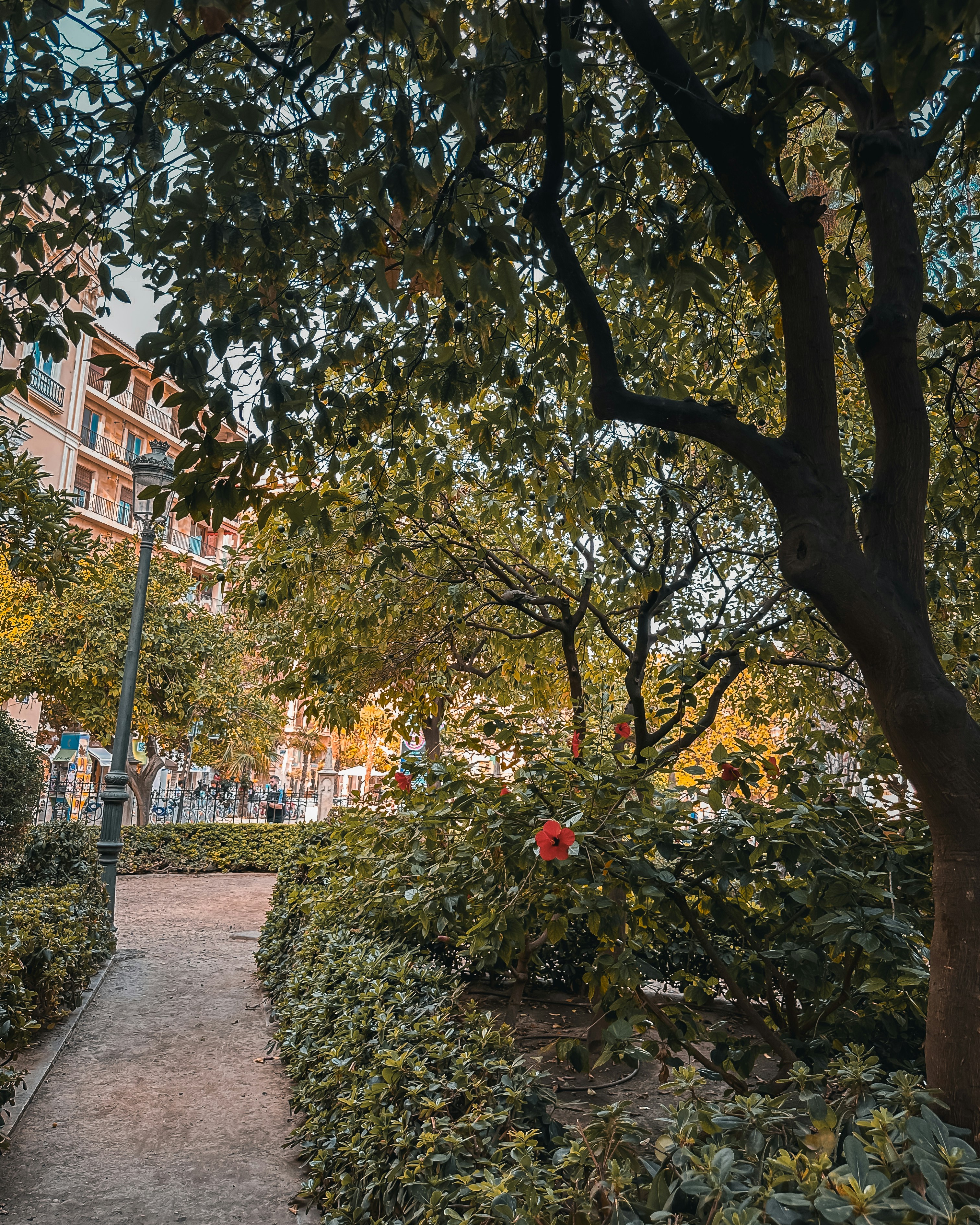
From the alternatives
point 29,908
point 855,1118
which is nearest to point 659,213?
point 855,1118

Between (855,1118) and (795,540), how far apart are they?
1400 millimetres

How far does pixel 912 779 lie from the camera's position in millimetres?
2221

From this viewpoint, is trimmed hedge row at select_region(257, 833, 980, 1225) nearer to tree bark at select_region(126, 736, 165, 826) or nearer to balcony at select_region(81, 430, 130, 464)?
tree bark at select_region(126, 736, 165, 826)

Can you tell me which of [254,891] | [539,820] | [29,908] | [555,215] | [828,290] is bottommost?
[254,891]

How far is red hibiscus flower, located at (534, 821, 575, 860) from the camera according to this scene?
2.92 m

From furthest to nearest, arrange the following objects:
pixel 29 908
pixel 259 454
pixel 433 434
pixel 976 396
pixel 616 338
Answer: pixel 433 434, pixel 29 908, pixel 616 338, pixel 976 396, pixel 259 454

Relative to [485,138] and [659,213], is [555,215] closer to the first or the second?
[485,138]

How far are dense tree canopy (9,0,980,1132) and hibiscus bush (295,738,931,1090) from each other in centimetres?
55

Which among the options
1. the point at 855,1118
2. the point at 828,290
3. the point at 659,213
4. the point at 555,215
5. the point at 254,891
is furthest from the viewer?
the point at 254,891

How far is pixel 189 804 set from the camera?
27.1m

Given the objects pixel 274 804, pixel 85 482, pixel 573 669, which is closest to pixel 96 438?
pixel 85 482

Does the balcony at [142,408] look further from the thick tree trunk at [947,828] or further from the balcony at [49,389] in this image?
the thick tree trunk at [947,828]

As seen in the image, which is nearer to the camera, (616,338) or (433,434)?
(616,338)

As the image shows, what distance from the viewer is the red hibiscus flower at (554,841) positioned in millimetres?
2918
